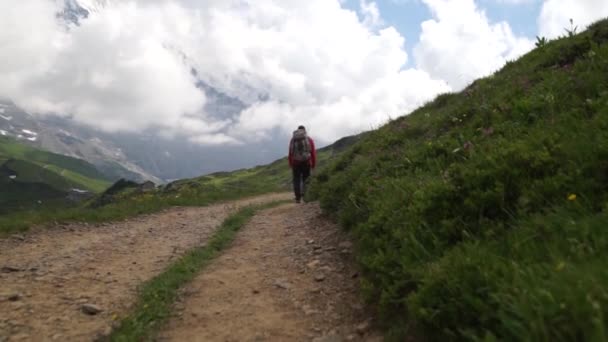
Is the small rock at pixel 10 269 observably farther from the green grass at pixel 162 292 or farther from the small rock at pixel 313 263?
the small rock at pixel 313 263

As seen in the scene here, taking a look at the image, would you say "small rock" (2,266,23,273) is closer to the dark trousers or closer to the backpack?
the dark trousers

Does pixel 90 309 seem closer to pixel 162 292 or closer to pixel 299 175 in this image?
pixel 162 292

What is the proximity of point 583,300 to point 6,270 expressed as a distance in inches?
348

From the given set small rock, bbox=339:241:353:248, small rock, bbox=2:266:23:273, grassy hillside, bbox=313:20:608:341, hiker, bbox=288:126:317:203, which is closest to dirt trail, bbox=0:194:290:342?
small rock, bbox=2:266:23:273

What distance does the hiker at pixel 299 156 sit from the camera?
17.5 m

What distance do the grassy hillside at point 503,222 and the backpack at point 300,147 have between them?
8.71m

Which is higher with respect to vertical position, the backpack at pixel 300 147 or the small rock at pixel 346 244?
the backpack at pixel 300 147

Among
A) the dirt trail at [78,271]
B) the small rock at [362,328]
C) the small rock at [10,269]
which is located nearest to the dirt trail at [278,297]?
the small rock at [362,328]

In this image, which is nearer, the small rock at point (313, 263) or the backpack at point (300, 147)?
the small rock at point (313, 263)

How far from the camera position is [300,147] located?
57.4ft

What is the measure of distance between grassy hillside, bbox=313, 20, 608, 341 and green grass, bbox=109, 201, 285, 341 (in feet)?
9.09

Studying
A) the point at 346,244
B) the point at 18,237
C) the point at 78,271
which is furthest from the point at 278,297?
the point at 18,237

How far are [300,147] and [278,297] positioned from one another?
37.9ft

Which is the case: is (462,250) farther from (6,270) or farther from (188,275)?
(6,270)
